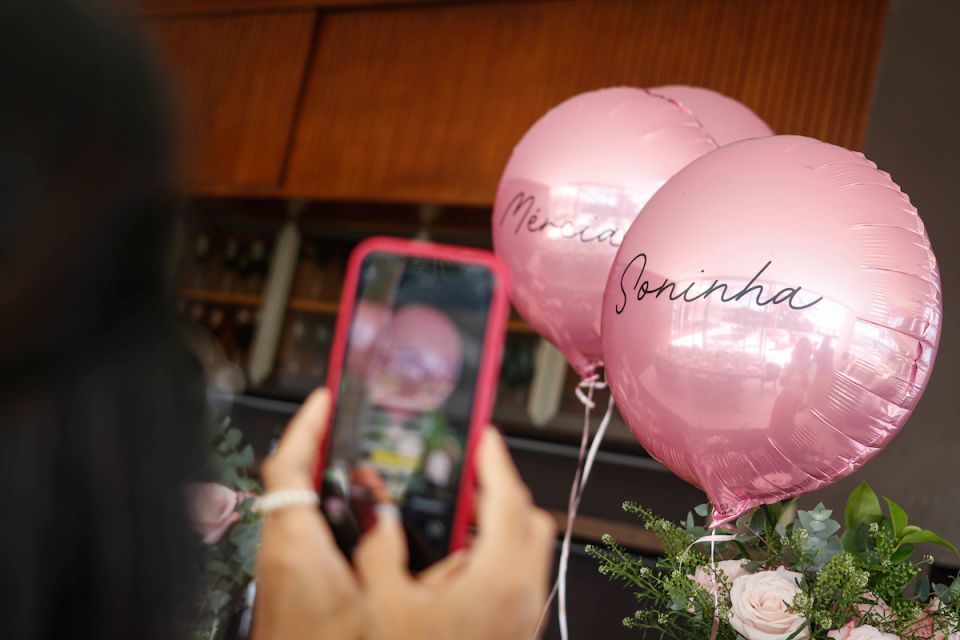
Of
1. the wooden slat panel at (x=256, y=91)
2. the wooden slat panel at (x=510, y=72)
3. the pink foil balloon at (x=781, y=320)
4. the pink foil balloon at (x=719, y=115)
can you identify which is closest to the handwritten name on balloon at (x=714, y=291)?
the pink foil balloon at (x=781, y=320)

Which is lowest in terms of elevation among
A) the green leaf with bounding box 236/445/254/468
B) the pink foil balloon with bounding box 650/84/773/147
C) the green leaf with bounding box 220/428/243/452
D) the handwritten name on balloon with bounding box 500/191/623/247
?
the green leaf with bounding box 236/445/254/468

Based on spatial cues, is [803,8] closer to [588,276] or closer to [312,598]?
[588,276]

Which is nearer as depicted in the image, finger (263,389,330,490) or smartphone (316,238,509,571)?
finger (263,389,330,490)

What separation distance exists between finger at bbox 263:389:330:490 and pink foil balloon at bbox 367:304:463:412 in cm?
23

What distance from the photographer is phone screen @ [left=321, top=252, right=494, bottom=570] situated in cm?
64

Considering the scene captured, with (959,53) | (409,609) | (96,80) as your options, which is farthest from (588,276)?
(959,53)

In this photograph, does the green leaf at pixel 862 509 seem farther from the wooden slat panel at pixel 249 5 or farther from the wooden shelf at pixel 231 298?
the wooden shelf at pixel 231 298

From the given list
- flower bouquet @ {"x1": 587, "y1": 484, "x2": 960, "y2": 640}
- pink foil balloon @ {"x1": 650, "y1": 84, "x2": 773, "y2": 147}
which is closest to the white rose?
flower bouquet @ {"x1": 587, "y1": 484, "x2": 960, "y2": 640}

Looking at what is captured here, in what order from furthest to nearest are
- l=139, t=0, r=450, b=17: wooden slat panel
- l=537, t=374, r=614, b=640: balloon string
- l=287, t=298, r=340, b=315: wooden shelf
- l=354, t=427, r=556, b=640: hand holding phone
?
1. l=287, t=298, r=340, b=315: wooden shelf
2. l=139, t=0, r=450, b=17: wooden slat panel
3. l=537, t=374, r=614, b=640: balloon string
4. l=354, t=427, r=556, b=640: hand holding phone

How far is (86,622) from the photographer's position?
1.14ft

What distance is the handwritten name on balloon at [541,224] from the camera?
148 cm

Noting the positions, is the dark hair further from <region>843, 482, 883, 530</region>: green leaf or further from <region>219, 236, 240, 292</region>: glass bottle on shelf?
<region>219, 236, 240, 292</region>: glass bottle on shelf

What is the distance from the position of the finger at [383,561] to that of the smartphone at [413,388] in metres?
0.13

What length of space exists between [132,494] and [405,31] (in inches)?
139
